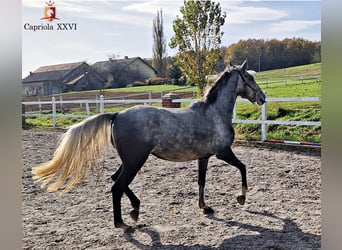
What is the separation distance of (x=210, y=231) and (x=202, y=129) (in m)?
0.72

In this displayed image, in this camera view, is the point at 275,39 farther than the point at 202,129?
Yes

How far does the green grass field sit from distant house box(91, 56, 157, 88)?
0.09 meters

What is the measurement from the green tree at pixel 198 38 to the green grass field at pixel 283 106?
0.18 metres

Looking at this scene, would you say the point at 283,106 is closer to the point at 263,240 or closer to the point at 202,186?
the point at 202,186

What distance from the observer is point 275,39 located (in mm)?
2877

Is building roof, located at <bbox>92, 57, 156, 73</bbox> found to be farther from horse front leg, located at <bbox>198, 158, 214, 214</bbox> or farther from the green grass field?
horse front leg, located at <bbox>198, 158, 214, 214</bbox>

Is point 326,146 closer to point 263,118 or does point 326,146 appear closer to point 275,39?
point 275,39

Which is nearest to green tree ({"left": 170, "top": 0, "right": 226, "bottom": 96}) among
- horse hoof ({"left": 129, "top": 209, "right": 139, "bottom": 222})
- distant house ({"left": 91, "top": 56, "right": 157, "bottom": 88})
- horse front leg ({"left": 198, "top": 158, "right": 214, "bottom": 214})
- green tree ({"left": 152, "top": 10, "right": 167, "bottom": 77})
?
green tree ({"left": 152, "top": 10, "right": 167, "bottom": 77})

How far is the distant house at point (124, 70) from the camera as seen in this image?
9.84ft

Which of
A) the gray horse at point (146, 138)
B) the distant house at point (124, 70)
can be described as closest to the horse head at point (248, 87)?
the gray horse at point (146, 138)

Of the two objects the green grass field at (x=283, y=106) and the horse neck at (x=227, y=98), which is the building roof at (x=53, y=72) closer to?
the green grass field at (x=283, y=106)
